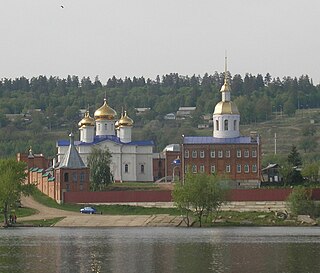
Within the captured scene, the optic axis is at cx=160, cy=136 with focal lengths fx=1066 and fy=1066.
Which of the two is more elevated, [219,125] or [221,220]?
[219,125]

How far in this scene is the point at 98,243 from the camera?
60875 mm

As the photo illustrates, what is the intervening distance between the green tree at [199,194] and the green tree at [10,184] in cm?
1289

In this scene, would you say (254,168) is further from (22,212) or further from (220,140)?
(22,212)

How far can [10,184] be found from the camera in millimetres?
84125

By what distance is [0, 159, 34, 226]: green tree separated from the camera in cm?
8369

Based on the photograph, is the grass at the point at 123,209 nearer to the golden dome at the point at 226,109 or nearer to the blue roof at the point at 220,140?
the blue roof at the point at 220,140

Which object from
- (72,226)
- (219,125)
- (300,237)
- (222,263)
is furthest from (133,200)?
(222,263)

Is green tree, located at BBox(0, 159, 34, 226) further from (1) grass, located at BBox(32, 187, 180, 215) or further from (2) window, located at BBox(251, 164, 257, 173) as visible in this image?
(2) window, located at BBox(251, 164, 257, 173)

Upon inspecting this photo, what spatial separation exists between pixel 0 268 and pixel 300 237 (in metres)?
24.1

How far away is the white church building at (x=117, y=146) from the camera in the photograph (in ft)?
378

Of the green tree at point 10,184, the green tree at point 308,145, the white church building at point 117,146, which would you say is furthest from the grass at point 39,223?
the green tree at point 308,145

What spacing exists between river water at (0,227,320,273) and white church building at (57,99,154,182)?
4019cm

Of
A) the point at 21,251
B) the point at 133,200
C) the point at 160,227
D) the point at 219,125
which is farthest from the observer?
the point at 219,125

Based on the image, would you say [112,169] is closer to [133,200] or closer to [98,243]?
[133,200]
